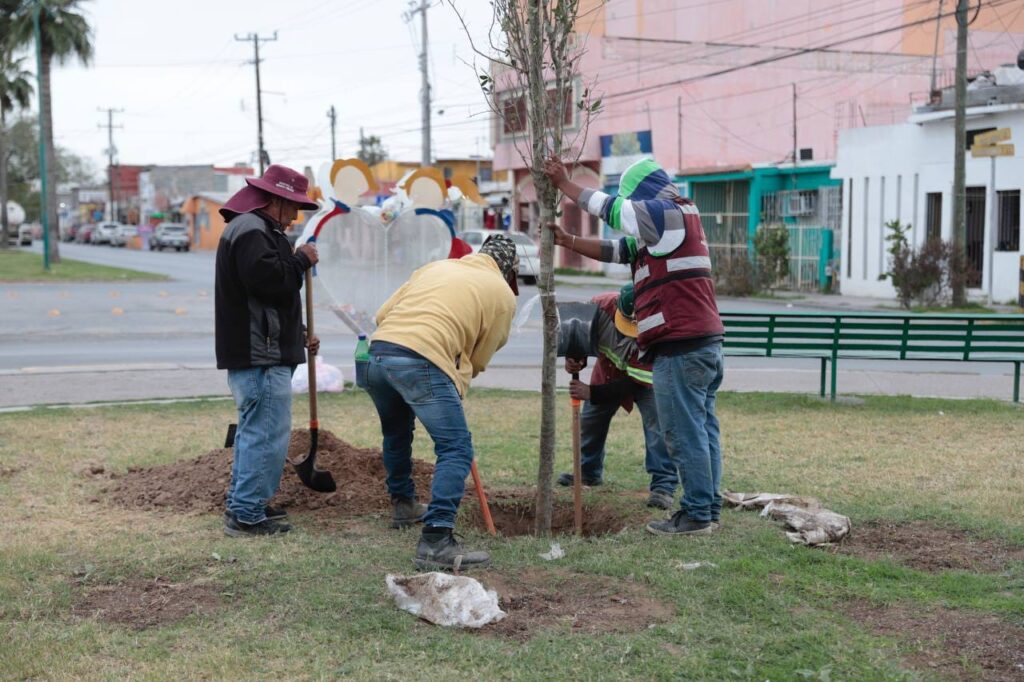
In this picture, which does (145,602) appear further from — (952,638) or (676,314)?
(952,638)

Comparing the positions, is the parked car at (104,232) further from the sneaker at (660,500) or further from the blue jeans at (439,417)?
the blue jeans at (439,417)

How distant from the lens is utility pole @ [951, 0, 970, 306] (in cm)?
2120

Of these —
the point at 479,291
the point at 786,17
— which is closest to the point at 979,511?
the point at 479,291

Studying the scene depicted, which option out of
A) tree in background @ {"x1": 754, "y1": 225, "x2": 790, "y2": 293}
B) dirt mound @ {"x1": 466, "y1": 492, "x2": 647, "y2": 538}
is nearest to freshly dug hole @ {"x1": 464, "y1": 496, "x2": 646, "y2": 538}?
dirt mound @ {"x1": 466, "y1": 492, "x2": 647, "y2": 538}

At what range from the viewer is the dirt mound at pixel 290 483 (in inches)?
252

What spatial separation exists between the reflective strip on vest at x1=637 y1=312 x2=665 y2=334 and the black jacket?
5.54 ft

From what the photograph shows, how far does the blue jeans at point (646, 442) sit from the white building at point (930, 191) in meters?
16.4

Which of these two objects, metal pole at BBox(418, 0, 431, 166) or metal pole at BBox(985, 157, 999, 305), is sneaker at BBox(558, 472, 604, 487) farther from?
metal pole at BBox(418, 0, 431, 166)

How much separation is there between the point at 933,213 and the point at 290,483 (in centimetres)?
2183

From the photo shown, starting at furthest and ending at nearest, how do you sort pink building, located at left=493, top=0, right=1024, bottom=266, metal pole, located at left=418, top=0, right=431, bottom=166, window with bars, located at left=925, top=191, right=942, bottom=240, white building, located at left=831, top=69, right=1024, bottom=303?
1. metal pole, located at left=418, top=0, right=431, bottom=166
2. pink building, located at left=493, top=0, right=1024, bottom=266
3. window with bars, located at left=925, top=191, right=942, bottom=240
4. white building, located at left=831, top=69, right=1024, bottom=303

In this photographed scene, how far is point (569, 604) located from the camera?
462cm

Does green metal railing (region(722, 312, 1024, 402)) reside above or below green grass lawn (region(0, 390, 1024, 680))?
above

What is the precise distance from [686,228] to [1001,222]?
66.9 feet

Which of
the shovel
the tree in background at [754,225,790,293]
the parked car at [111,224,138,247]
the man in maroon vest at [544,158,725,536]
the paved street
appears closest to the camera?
the man in maroon vest at [544,158,725,536]
